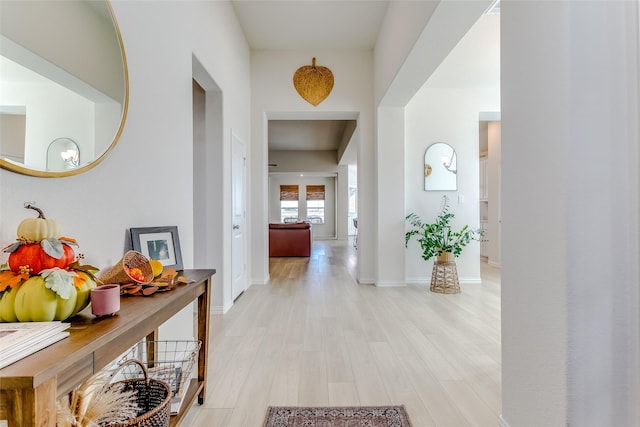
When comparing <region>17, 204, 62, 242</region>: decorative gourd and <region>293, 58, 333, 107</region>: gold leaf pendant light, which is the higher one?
<region>293, 58, 333, 107</region>: gold leaf pendant light

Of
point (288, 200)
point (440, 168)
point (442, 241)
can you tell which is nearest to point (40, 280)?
point (442, 241)

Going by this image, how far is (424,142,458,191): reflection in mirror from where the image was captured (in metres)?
4.66

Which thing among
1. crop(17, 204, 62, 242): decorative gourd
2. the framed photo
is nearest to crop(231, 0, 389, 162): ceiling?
the framed photo

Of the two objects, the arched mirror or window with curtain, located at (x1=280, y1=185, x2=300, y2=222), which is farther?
window with curtain, located at (x1=280, y1=185, x2=300, y2=222)

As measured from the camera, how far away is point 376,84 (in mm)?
4477

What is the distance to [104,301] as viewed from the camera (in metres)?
0.96

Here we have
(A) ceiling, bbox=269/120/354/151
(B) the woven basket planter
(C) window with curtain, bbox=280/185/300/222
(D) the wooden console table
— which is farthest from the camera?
(C) window with curtain, bbox=280/185/300/222

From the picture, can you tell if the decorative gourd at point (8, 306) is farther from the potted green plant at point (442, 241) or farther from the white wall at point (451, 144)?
the white wall at point (451, 144)

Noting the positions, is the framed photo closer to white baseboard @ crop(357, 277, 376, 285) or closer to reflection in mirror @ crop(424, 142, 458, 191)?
white baseboard @ crop(357, 277, 376, 285)

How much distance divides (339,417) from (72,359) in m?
1.29

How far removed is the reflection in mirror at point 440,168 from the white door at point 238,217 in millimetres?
2534

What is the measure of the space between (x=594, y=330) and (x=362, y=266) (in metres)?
3.63

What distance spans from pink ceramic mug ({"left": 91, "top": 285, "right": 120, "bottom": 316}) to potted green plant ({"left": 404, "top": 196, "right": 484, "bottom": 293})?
3.89m

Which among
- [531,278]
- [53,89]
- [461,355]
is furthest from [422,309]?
[53,89]
